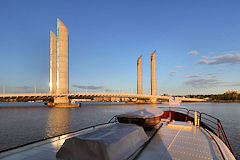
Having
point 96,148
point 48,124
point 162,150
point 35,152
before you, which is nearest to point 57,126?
point 48,124

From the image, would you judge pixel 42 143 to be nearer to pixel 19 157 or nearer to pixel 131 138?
pixel 19 157

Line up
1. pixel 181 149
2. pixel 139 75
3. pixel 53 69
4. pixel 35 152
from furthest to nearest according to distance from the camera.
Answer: pixel 139 75 → pixel 53 69 → pixel 181 149 → pixel 35 152

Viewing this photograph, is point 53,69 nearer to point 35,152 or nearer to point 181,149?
point 35,152

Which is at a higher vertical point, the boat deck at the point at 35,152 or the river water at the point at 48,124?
the boat deck at the point at 35,152

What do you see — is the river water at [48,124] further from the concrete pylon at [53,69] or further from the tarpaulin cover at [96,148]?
the concrete pylon at [53,69]

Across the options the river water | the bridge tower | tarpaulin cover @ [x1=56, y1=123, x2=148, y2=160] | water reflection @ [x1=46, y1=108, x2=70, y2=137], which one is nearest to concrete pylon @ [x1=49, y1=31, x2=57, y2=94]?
the bridge tower

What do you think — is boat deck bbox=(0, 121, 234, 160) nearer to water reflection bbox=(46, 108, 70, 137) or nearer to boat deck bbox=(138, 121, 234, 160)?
boat deck bbox=(138, 121, 234, 160)

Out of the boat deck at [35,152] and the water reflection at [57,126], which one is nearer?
the boat deck at [35,152]

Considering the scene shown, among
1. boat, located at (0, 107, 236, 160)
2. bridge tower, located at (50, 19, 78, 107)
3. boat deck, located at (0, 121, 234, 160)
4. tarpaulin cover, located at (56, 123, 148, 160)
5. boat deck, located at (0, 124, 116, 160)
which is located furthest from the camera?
bridge tower, located at (50, 19, 78, 107)

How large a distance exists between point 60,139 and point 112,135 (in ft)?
14.6

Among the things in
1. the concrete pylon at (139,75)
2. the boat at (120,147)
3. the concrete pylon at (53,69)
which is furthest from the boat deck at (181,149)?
the concrete pylon at (139,75)

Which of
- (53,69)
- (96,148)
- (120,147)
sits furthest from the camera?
(53,69)

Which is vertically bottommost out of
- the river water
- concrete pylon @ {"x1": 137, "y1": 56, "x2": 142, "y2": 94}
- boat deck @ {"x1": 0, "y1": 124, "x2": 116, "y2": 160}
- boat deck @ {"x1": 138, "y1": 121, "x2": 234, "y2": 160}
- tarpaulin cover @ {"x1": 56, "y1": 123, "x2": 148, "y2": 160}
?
the river water

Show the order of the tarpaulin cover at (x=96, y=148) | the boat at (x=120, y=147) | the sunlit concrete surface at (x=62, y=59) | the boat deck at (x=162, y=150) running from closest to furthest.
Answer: the tarpaulin cover at (x=96, y=148) → the boat at (x=120, y=147) → the boat deck at (x=162, y=150) → the sunlit concrete surface at (x=62, y=59)
